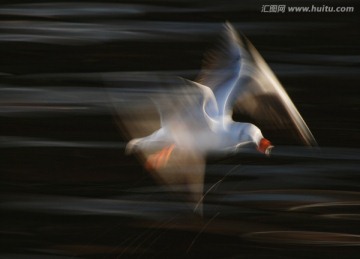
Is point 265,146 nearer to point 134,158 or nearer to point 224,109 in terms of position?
point 224,109

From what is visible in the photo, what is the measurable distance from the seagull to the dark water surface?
0.03 metres

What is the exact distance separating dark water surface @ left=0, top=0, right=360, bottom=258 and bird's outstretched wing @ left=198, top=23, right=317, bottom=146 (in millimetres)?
33

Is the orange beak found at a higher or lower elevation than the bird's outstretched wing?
lower

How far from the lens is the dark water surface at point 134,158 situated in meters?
2.31

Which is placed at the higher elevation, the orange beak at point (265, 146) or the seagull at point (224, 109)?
the seagull at point (224, 109)

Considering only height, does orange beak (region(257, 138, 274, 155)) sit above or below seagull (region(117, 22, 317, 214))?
below

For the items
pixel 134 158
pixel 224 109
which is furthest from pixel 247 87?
pixel 134 158

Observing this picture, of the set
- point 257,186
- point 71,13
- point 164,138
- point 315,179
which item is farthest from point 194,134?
point 71,13

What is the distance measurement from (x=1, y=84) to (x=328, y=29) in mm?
1042

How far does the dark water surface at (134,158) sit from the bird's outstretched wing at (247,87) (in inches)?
1.3

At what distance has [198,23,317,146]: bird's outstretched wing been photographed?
7.63 ft

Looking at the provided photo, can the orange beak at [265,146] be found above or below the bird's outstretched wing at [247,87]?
below

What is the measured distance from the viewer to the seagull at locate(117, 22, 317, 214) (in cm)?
233

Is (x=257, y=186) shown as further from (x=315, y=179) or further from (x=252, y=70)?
(x=252, y=70)
